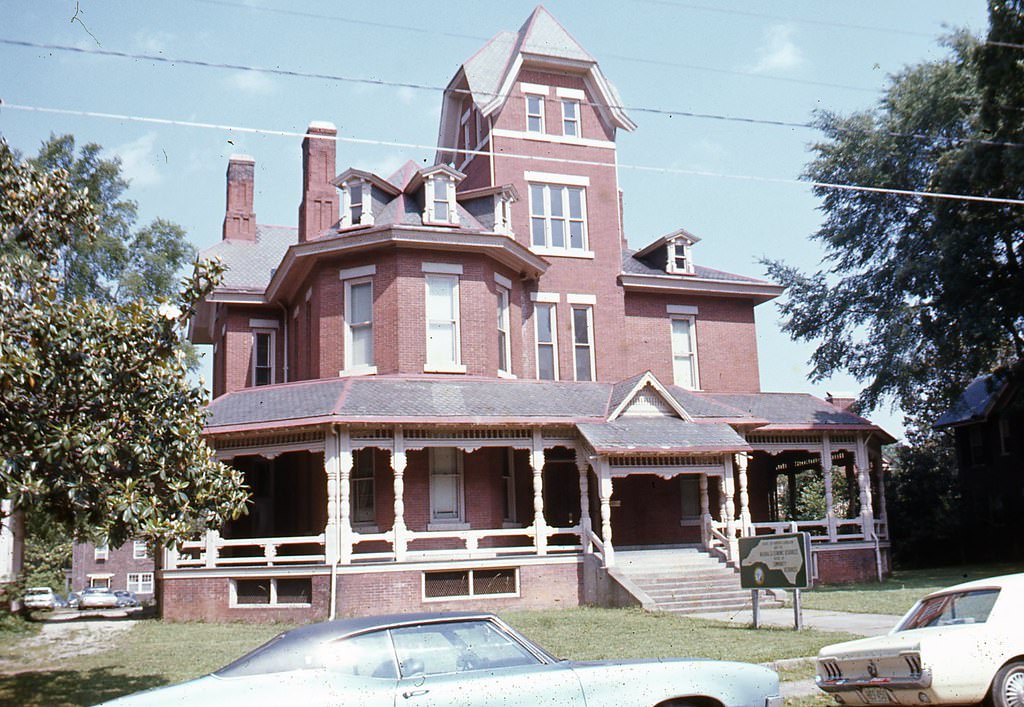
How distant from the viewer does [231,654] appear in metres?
14.6

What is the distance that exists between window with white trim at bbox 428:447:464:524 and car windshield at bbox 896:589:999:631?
45.2 ft

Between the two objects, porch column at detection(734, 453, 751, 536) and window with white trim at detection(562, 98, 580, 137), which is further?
window with white trim at detection(562, 98, 580, 137)

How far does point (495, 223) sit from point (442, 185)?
1.68 meters

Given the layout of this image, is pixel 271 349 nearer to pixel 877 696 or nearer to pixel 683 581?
pixel 683 581

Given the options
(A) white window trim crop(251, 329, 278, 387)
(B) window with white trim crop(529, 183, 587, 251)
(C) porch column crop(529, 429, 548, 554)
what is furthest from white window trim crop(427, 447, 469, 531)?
(A) white window trim crop(251, 329, 278, 387)

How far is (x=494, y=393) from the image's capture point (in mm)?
22766

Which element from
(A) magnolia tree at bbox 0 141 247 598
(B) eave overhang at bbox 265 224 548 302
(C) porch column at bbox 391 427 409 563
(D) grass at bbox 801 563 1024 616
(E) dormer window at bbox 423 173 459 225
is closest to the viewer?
(A) magnolia tree at bbox 0 141 247 598

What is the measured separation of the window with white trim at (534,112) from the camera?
2748cm

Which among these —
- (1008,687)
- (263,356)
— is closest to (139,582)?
(263,356)

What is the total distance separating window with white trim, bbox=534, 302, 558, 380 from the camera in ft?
87.8

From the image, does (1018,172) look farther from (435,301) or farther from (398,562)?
(398,562)

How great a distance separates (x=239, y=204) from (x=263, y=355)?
21.4ft

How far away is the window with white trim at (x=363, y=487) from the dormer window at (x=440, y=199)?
5.96 metres

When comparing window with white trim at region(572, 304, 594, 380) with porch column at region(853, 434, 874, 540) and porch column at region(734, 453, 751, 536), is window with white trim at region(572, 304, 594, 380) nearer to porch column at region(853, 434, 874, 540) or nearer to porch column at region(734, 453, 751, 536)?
porch column at region(734, 453, 751, 536)
